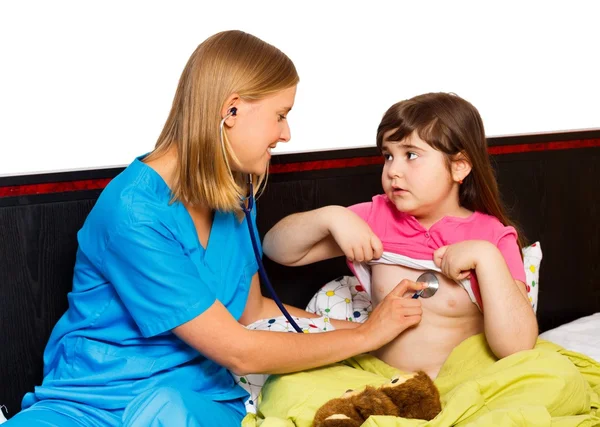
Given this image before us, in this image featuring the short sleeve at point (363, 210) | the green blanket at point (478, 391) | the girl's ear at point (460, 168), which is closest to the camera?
the green blanket at point (478, 391)

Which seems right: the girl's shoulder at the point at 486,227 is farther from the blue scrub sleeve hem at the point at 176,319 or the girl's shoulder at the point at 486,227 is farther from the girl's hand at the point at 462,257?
the blue scrub sleeve hem at the point at 176,319

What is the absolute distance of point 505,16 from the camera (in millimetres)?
2705

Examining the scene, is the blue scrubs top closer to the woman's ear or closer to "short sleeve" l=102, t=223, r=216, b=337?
"short sleeve" l=102, t=223, r=216, b=337

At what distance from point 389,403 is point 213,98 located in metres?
0.62

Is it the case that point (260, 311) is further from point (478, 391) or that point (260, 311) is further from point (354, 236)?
point (478, 391)

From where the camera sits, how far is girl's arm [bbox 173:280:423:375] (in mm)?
1492

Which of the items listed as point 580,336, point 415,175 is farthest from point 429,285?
point 580,336

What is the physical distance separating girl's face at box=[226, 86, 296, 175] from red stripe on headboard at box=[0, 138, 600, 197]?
406 millimetres

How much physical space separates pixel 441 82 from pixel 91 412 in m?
1.56

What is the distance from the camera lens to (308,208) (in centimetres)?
211

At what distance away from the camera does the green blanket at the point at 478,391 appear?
4.71ft

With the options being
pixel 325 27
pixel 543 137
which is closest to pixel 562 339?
pixel 543 137

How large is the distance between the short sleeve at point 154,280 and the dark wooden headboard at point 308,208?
326mm

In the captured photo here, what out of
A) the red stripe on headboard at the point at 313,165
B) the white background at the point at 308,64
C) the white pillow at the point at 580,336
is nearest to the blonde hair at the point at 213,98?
the red stripe on headboard at the point at 313,165
